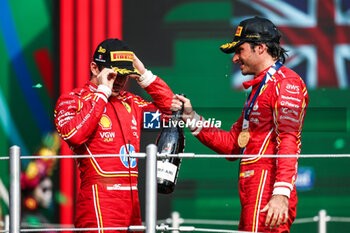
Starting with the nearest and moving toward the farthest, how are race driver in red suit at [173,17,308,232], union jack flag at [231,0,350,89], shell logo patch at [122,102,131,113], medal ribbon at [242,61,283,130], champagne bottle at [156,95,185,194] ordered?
1. race driver in red suit at [173,17,308,232]
2. medal ribbon at [242,61,283,130]
3. champagne bottle at [156,95,185,194]
4. shell logo patch at [122,102,131,113]
5. union jack flag at [231,0,350,89]

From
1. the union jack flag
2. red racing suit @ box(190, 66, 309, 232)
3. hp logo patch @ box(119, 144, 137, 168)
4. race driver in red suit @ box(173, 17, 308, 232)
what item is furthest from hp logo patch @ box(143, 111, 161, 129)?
the union jack flag

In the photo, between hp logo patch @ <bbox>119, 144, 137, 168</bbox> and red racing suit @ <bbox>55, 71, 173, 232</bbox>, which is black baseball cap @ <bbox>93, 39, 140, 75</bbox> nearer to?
red racing suit @ <bbox>55, 71, 173, 232</bbox>

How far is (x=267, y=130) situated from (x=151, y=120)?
0.64 meters

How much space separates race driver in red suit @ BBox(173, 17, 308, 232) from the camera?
3.33 m

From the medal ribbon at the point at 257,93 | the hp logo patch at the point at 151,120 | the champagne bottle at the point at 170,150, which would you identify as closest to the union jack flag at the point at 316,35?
the champagne bottle at the point at 170,150

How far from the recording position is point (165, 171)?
3672mm

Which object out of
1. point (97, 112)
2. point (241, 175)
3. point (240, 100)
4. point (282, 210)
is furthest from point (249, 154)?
point (240, 100)

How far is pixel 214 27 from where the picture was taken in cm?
565

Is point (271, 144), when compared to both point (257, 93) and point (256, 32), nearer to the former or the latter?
point (257, 93)

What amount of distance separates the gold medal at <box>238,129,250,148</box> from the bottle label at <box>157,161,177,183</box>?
0.32m

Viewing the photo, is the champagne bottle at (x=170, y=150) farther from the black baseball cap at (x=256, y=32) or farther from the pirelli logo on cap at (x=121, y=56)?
the black baseball cap at (x=256, y=32)

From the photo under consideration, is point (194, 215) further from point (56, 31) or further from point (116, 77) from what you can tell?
point (116, 77)

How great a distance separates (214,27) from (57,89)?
3.75ft

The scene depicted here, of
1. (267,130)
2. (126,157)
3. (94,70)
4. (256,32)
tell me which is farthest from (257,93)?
(94,70)
